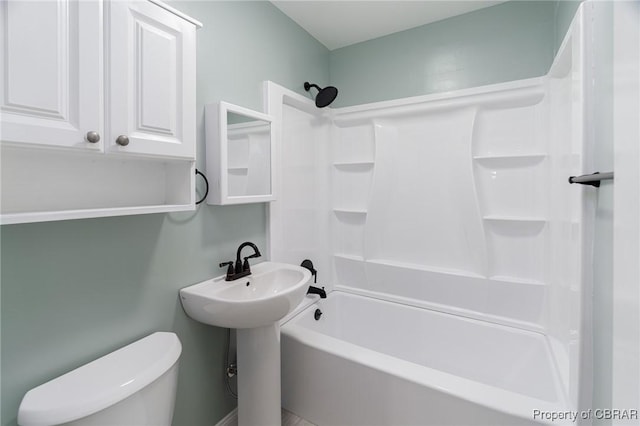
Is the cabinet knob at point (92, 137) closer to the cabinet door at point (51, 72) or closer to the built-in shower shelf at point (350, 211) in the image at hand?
the cabinet door at point (51, 72)

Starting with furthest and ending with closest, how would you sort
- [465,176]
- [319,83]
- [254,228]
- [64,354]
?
[319,83], [465,176], [254,228], [64,354]

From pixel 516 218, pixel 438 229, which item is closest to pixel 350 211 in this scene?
pixel 438 229

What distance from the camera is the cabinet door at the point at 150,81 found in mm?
976

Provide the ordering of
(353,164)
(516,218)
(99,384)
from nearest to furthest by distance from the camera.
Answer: (99,384), (516,218), (353,164)

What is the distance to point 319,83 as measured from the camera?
259 cm

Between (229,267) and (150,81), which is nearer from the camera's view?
(150,81)

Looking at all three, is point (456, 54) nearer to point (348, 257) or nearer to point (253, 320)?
point (348, 257)

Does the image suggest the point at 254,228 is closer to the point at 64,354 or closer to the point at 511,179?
the point at 64,354

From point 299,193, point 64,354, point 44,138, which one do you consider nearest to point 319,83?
point 299,193

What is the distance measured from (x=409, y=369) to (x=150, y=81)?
5.73 ft

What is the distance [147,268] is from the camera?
1312 millimetres

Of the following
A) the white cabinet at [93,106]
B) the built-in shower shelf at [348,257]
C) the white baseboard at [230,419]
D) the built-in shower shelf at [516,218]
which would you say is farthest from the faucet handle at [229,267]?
the built-in shower shelf at [516,218]

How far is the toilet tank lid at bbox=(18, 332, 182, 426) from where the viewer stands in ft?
2.78

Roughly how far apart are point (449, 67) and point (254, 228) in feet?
6.15
